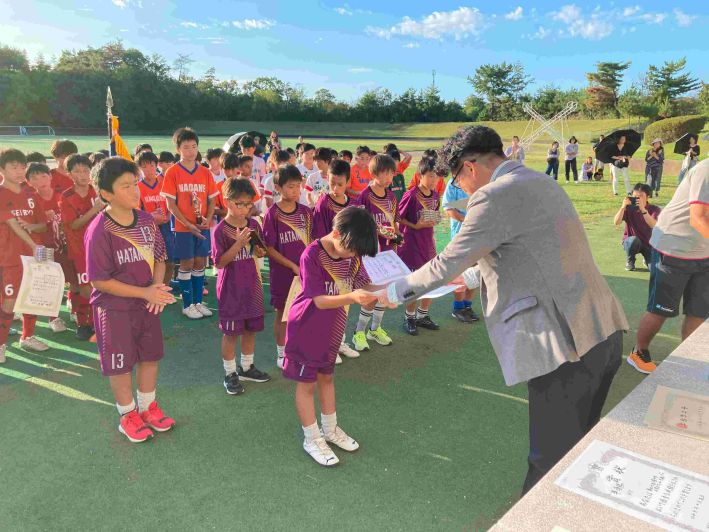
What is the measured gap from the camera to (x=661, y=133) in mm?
33438

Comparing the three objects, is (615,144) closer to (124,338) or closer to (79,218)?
(79,218)

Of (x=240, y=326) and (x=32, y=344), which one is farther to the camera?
(x=32, y=344)

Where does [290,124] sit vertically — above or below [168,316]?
above

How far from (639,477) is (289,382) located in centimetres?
277

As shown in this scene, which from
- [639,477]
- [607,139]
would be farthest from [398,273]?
[607,139]

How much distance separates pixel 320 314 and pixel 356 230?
597 mm

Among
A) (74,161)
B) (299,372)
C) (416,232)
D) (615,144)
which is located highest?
(615,144)

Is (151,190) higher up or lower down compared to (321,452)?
higher up

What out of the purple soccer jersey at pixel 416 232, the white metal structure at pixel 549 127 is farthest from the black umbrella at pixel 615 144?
the purple soccer jersey at pixel 416 232

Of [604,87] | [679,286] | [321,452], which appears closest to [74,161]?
[321,452]

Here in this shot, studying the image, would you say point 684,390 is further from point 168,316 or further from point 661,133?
point 661,133

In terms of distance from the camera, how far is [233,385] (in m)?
3.72

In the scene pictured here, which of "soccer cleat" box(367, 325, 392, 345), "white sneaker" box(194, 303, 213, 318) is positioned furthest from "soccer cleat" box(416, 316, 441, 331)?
"white sneaker" box(194, 303, 213, 318)

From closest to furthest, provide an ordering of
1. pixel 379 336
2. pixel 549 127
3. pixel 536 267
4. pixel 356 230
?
pixel 536 267
pixel 356 230
pixel 379 336
pixel 549 127
